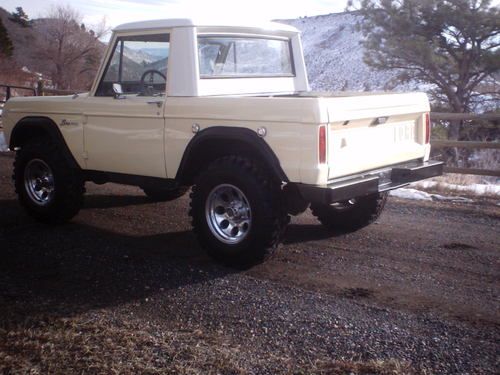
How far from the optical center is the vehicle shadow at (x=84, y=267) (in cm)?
462

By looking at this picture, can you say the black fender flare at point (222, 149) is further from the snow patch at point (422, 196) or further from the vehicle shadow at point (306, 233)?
the snow patch at point (422, 196)

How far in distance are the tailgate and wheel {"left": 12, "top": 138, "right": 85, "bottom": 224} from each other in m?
3.08

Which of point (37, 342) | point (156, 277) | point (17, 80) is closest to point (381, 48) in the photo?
point (17, 80)

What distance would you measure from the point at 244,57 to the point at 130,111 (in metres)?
1.32

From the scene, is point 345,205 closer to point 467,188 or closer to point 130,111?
point 130,111

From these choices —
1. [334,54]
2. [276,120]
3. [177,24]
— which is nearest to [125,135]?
[177,24]

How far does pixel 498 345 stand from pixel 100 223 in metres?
4.56

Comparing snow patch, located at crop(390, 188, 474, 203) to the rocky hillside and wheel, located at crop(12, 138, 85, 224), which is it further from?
the rocky hillside

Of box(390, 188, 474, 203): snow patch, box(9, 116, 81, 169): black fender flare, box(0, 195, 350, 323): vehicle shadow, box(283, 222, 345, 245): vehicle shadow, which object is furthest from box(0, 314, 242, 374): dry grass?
box(390, 188, 474, 203): snow patch

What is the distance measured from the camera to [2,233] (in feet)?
21.4

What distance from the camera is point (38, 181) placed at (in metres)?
7.03

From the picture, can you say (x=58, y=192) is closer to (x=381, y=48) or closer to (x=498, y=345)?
(x=498, y=345)

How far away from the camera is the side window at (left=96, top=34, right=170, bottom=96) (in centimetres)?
598

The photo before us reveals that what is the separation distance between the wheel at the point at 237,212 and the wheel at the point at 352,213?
3.87 feet
